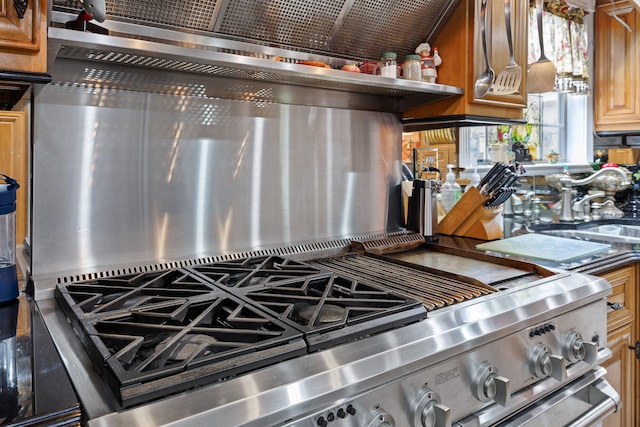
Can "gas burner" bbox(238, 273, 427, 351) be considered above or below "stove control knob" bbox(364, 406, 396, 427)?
above

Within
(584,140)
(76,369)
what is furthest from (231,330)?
(584,140)

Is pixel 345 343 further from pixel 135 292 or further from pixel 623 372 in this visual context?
pixel 623 372

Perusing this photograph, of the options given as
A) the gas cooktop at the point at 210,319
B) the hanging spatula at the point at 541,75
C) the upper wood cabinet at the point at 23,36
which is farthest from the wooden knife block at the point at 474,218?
the upper wood cabinet at the point at 23,36

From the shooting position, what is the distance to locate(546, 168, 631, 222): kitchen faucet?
2.40 metres

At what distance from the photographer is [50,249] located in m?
1.13

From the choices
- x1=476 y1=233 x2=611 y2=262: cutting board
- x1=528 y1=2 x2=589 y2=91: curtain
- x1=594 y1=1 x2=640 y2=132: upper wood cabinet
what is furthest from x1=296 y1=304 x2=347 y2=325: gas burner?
x1=594 y1=1 x2=640 y2=132: upper wood cabinet

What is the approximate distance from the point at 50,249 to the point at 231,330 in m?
0.63

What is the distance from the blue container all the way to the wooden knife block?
1.45 meters

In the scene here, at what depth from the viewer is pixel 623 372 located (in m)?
1.66

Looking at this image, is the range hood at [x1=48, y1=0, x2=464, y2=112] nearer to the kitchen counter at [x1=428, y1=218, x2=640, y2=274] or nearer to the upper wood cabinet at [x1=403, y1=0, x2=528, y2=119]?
the upper wood cabinet at [x1=403, y1=0, x2=528, y2=119]

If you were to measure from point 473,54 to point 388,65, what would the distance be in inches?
11.5

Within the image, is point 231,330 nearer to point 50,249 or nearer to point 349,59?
point 50,249

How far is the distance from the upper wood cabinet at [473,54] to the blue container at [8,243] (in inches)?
51.9

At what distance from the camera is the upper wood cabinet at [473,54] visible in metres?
1.55
